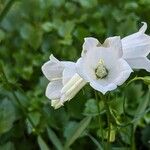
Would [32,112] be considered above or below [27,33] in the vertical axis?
below


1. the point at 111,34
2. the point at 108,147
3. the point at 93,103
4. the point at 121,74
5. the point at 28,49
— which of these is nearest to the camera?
the point at 121,74

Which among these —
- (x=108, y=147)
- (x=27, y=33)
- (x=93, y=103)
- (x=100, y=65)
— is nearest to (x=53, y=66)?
(x=100, y=65)

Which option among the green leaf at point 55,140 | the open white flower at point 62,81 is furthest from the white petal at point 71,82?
the green leaf at point 55,140

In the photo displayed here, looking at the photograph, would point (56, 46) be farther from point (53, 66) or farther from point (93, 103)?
point (53, 66)

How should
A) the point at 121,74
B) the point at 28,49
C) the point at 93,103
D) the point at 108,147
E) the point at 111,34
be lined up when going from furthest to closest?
the point at 28,49 < the point at 111,34 < the point at 93,103 < the point at 108,147 < the point at 121,74

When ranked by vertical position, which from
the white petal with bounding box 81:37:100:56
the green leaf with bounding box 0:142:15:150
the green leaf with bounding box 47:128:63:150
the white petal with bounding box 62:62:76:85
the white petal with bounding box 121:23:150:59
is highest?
the white petal with bounding box 81:37:100:56

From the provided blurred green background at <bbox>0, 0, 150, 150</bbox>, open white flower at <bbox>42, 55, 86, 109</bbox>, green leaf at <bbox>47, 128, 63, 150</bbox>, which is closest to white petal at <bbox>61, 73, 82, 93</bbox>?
open white flower at <bbox>42, 55, 86, 109</bbox>

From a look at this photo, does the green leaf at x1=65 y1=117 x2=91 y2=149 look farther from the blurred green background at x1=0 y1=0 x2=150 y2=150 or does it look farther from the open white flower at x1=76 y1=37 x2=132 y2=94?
the open white flower at x1=76 y1=37 x2=132 y2=94
